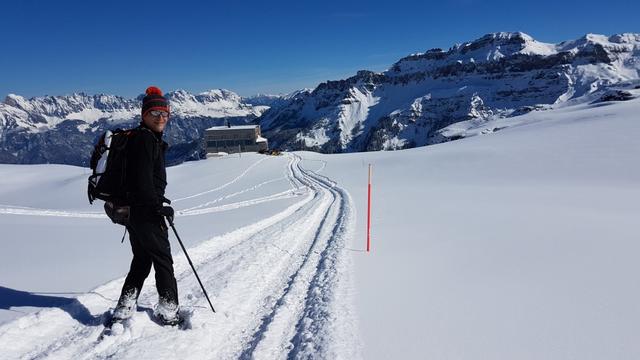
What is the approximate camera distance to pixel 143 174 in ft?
13.8

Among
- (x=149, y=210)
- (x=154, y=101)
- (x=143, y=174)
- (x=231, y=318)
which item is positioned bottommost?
(x=231, y=318)

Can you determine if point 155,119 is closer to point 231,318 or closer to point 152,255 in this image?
point 152,255

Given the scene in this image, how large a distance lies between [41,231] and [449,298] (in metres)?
Answer: 9.70

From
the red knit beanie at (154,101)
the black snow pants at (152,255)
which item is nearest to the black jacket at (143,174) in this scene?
the black snow pants at (152,255)

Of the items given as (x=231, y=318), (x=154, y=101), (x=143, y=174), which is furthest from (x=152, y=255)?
(x=154, y=101)

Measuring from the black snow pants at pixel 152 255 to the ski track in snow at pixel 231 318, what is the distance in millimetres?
389

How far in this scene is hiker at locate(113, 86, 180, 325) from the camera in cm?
423

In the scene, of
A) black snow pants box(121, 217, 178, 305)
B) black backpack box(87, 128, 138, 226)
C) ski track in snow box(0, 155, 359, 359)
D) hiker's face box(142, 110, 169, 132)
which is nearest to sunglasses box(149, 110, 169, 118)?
hiker's face box(142, 110, 169, 132)

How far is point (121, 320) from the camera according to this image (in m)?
4.55

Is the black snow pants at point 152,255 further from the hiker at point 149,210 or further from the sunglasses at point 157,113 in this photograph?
the sunglasses at point 157,113

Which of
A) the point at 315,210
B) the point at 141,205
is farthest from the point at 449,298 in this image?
the point at 315,210

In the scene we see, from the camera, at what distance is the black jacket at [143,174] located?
4.20 m

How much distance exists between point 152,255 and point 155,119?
4.99 ft

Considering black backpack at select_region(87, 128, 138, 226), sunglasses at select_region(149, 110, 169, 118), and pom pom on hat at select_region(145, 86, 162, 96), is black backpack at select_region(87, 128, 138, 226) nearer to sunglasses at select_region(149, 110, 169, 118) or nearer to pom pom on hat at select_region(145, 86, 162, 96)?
sunglasses at select_region(149, 110, 169, 118)
